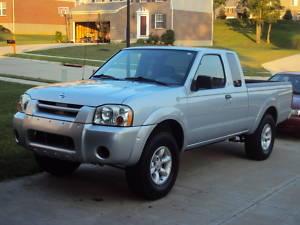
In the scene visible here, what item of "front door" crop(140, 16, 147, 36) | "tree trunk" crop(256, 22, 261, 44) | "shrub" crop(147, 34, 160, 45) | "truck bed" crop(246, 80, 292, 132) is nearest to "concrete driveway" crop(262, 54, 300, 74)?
"shrub" crop(147, 34, 160, 45)

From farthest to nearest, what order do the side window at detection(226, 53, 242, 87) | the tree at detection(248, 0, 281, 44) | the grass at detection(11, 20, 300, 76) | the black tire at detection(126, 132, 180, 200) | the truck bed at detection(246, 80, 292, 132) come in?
the tree at detection(248, 0, 281, 44), the grass at detection(11, 20, 300, 76), the truck bed at detection(246, 80, 292, 132), the side window at detection(226, 53, 242, 87), the black tire at detection(126, 132, 180, 200)

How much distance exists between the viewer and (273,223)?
5.36 meters

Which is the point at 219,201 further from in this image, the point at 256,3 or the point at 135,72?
the point at 256,3

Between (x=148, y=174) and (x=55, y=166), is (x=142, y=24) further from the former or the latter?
(x=148, y=174)

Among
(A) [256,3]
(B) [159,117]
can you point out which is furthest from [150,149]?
(A) [256,3]

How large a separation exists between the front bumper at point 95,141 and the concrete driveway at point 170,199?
0.55 meters

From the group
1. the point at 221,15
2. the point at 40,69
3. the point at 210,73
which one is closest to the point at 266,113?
Result: the point at 210,73

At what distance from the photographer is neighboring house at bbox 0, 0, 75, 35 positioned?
66.5 meters

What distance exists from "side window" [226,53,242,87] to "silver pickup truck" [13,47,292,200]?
2 cm

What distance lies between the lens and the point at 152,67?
6797mm

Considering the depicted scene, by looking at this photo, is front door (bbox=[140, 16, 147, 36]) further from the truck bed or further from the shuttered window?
the truck bed

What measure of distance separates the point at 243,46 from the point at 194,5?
7.17m

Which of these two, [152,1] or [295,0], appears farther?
[295,0]

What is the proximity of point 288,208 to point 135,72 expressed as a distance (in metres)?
2.57
